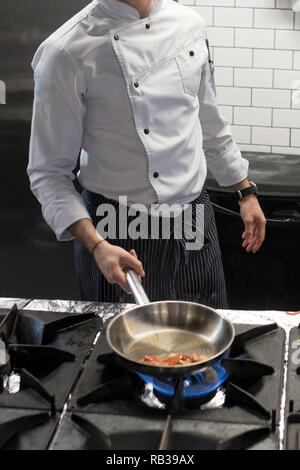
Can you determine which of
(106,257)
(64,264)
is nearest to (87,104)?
(106,257)

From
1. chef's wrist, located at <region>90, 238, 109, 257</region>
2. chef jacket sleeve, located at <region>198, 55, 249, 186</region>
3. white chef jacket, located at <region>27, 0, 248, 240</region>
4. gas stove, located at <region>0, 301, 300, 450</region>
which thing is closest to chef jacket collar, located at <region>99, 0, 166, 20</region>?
white chef jacket, located at <region>27, 0, 248, 240</region>

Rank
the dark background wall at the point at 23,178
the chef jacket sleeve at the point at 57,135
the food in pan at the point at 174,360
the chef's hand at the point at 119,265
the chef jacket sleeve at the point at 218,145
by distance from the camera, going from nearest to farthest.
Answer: the food in pan at the point at 174,360 < the chef's hand at the point at 119,265 < the chef jacket sleeve at the point at 57,135 < the chef jacket sleeve at the point at 218,145 < the dark background wall at the point at 23,178

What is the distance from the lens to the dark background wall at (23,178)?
2.57 m

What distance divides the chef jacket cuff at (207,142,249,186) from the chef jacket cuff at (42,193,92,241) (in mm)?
561

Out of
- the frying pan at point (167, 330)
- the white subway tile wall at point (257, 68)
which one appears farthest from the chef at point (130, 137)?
the white subway tile wall at point (257, 68)

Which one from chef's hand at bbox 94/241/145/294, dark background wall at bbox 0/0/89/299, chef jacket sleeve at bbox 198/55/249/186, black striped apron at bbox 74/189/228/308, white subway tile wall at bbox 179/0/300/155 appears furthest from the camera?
white subway tile wall at bbox 179/0/300/155

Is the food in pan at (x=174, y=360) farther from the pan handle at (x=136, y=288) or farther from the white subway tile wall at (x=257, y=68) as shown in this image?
the white subway tile wall at (x=257, y=68)

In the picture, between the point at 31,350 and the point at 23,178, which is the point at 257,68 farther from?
the point at 31,350

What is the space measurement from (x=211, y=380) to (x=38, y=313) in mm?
449

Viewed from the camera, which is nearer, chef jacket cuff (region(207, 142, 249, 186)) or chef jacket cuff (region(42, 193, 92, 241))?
chef jacket cuff (region(42, 193, 92, 241))

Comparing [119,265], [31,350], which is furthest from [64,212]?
[31,350]

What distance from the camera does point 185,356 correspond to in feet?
4.08

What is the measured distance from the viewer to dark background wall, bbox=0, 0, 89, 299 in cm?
257

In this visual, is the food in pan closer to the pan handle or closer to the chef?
the pan handle
